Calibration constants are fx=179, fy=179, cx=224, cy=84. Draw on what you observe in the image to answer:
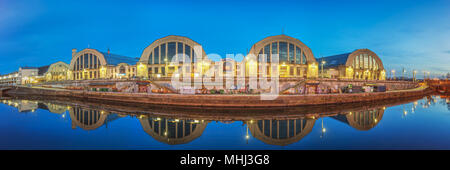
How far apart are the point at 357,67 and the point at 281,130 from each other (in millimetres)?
53949

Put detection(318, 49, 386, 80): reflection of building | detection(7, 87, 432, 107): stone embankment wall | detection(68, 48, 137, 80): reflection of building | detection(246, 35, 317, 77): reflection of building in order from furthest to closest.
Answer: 1. detection(68, 48, 137, 80): reflection of building
2. detection(318, 49, 386, 80): reflection of building
3. detection(246, 35, 317, 77): reflection of building
4. detection(7, 87, 432, 107): stone embankment wall

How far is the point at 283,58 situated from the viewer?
42.8m

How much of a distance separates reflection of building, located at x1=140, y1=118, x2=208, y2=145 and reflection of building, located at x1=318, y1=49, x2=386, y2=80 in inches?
1862

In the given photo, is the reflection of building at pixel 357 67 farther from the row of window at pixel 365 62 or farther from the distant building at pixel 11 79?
the distant building at pixel 11 79

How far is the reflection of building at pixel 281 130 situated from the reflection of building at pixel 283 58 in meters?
27.2

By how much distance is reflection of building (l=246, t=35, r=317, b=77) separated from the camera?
4112 centimetres

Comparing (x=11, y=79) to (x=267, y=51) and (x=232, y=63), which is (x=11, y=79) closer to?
(x=232, y=63)

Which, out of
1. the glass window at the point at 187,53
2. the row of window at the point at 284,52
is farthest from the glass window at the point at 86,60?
the row of window at the point at 284,52

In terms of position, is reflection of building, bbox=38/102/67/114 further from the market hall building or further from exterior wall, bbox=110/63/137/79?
exterior wall, bbox=110/63/137/79

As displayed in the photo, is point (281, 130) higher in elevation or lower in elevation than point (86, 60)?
lower

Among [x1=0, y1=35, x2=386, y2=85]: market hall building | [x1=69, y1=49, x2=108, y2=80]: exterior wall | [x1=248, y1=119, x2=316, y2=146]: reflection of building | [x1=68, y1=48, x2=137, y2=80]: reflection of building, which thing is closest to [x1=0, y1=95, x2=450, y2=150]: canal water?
[x1=248, y1=119, x2=316, y2=146]: reflection of building

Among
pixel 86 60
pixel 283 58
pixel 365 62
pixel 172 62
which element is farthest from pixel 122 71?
pixel 365 62
